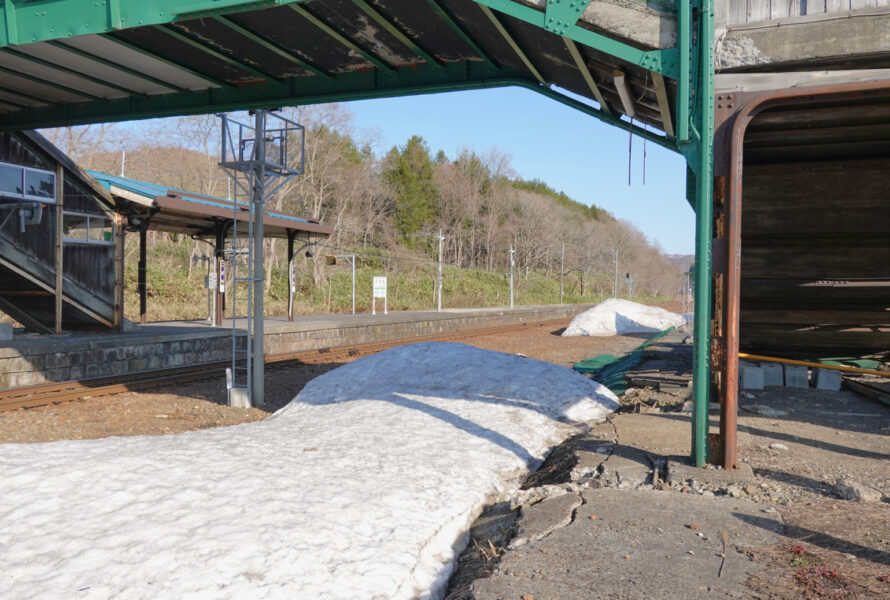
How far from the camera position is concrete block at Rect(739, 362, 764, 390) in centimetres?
967

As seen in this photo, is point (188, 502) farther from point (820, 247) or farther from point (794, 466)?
point (820, 247)

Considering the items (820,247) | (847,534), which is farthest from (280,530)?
(820,247)

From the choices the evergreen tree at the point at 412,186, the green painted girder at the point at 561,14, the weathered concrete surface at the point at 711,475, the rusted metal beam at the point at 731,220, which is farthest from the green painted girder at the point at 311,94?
the evergreen tree at the point at 412,186

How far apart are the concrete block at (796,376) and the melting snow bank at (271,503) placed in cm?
421

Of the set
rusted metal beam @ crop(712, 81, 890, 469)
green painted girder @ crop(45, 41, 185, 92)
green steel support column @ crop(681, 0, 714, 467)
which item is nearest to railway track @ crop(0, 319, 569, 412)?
green painted girder @ crop(45, 41, 185, 92)

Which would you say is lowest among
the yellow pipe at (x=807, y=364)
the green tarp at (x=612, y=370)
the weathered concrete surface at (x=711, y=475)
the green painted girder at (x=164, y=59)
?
the green tarp at (x=612, y=370)

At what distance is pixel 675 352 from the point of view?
48.1 ft

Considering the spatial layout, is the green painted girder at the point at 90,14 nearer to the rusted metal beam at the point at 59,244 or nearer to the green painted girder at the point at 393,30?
the green painted girder at the point at 393,30

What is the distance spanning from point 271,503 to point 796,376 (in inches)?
336

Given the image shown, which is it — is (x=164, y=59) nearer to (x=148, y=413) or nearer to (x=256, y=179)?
(x=256, y=179)

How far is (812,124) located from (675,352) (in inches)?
344

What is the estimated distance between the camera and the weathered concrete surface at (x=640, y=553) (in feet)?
10.9

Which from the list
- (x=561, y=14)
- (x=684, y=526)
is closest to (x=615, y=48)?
(x=561, y=14)

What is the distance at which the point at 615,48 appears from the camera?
5445 millimetres
